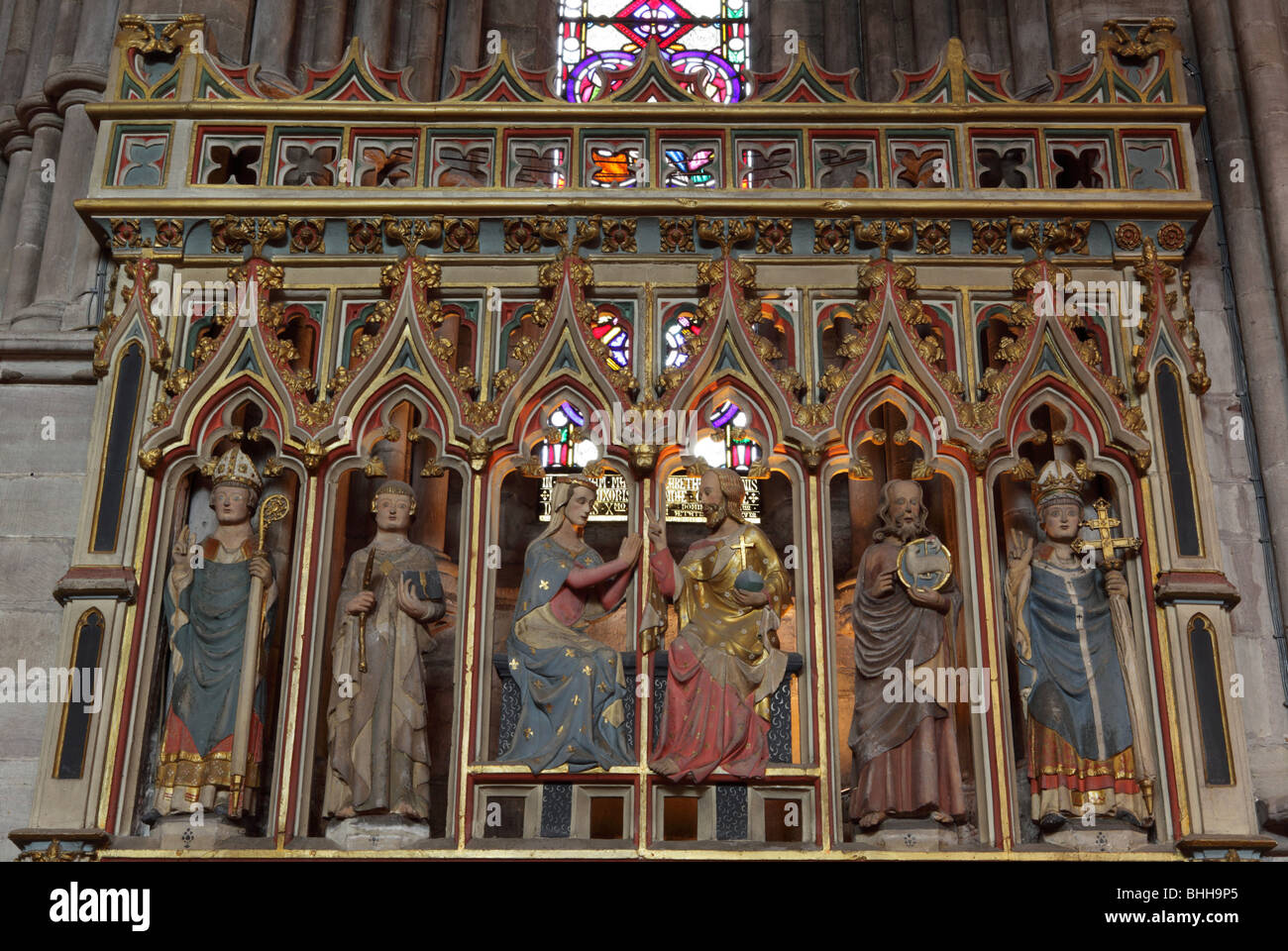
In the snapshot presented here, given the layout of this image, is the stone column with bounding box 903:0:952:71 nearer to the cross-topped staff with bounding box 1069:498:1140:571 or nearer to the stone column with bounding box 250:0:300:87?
the stone column with bounding box 250:0:300:87

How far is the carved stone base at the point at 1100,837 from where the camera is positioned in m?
8.40

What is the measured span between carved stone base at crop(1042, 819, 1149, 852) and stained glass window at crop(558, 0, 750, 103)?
7222 millimetres

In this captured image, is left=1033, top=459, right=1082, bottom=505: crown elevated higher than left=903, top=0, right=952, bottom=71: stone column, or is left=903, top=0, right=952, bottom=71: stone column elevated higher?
left=903, top=0, right=952, bottom=71: stone column

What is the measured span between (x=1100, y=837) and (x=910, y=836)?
35.2 inches

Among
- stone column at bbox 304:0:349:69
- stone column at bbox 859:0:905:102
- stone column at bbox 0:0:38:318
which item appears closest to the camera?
stone column at bbox 0:0:38:318

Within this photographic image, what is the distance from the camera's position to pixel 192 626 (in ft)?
29.3

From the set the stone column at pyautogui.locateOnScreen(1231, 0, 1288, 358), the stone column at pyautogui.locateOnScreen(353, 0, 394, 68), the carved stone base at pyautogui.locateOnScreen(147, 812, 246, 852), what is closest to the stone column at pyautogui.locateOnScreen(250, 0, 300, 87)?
the stone column at pyautogui.locateOnScreen(353, 0, 394, 68)

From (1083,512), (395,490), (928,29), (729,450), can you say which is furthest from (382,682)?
(928,29)

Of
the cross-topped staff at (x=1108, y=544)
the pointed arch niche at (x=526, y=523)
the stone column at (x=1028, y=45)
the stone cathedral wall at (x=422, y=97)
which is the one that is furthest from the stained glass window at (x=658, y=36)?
the cross-topped staff at (x=1108, y=544)

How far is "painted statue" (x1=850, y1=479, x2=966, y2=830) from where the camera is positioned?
848 cm

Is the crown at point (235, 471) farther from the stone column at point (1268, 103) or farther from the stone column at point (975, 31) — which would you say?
the stone column at point (975, 31)

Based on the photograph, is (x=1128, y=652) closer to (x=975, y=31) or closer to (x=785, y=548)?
(x=785, y=548)

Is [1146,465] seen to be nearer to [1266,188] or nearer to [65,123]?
[1266,188]

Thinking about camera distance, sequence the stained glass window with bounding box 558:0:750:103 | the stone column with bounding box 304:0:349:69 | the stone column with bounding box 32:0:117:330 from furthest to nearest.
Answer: the stained glass window with bounding box 558:0:750:103
the stone column with bounding box 304:0:349:69
the stone column with bounding box 32:0:117:330
